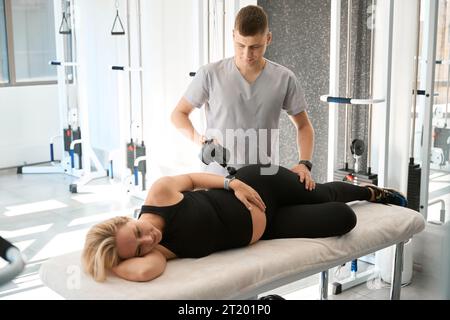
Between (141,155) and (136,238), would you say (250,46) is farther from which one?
(141,155)

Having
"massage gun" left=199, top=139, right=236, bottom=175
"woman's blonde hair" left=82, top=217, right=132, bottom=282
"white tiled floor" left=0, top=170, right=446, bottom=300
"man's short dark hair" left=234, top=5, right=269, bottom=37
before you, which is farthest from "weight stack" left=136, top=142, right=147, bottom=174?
"woman's blonde hair" left=82, top=217, right=132, bottom=282

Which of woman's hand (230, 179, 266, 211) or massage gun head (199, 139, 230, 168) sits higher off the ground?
massage gun head (199, 139, 230, 168)

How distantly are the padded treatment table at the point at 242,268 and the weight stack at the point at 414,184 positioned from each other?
802 mm

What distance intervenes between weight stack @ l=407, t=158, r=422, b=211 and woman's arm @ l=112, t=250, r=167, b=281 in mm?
1663

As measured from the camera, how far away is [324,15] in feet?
10.9

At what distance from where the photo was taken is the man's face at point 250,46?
1.96 m

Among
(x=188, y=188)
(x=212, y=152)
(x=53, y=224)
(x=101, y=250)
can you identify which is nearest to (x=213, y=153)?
(x=212, y=152)

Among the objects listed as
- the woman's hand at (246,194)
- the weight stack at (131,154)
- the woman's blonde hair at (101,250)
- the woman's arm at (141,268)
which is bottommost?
the weight stack at (131,154)

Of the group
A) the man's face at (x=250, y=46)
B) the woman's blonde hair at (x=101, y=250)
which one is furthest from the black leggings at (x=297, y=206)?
the woman's blonde hair at (x=101, y=250)

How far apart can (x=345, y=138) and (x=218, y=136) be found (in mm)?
1152

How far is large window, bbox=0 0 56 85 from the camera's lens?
5.53m

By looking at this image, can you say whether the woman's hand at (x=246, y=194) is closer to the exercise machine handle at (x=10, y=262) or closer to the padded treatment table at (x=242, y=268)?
the padded treatment table at (x=242, y=268)

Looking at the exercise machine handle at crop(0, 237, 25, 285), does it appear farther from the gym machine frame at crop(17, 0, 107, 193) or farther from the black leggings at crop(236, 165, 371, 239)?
the gym machine frame at crop(17, 0, 107, 193)

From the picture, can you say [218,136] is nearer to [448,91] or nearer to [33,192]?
[448,91]
